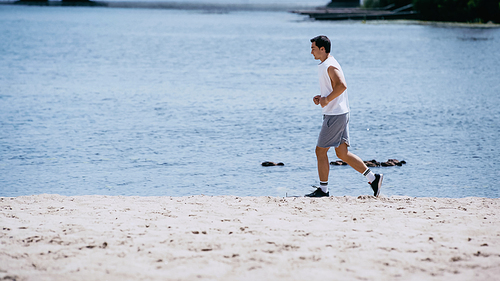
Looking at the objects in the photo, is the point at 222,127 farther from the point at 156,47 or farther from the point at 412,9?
the point at 412,9

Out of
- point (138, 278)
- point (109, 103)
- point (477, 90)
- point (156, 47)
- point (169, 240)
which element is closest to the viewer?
point (138, 278)

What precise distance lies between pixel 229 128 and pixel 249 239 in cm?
795

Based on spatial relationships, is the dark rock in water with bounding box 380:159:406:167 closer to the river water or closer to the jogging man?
the river water

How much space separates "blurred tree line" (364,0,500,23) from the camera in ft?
207

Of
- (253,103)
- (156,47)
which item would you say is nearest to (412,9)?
(156,47)

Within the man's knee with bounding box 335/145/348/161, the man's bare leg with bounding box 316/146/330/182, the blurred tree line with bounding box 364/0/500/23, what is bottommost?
the man's bare leg with bounding box 316/146/330/182

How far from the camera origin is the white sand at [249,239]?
409 centimetres

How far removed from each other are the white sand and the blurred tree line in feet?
207

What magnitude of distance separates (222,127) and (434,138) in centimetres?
459

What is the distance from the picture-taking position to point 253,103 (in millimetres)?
16281

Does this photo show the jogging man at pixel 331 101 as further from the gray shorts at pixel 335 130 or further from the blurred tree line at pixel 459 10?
the blurred tree line at pixel 459 10

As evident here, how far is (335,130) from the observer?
21.0ft

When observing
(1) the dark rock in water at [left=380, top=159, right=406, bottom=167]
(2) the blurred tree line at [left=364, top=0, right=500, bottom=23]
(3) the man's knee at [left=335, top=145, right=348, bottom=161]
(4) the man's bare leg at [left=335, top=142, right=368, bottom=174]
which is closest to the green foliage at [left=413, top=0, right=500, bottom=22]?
(2) the blurred tree line at [left=364, top=0, right=500, bottom=23]

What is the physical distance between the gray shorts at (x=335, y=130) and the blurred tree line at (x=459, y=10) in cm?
6221
